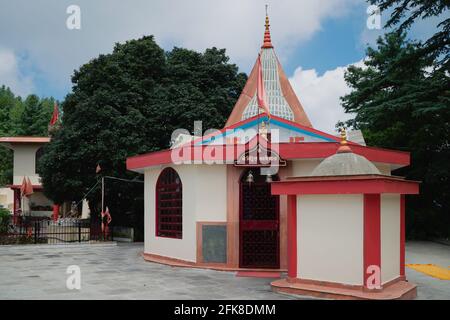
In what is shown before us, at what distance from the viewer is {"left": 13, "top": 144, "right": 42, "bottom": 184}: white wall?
3416cm

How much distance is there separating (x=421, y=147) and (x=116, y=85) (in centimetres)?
1422

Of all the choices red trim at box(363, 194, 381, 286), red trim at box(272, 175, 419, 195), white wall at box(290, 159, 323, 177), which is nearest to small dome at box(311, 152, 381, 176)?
red trim at box(272, 175, 419, 195)

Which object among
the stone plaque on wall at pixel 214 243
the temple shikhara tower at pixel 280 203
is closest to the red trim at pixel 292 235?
the temple shikhara tower at pixel 280 203

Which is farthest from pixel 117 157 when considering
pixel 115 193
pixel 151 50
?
pixel 151 50

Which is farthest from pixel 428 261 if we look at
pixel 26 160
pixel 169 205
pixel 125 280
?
pixel 26 160

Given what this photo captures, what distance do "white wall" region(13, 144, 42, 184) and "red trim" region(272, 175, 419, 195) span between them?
1104 inches

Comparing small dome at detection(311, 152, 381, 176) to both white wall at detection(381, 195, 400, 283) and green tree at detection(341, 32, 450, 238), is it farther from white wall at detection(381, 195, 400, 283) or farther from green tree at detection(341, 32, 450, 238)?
green tree at detection(341, 32, 450, 238)

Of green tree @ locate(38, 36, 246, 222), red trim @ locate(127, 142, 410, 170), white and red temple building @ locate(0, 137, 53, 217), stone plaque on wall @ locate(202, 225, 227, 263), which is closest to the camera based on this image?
red trim @ locate(127, 142, 410, 170)

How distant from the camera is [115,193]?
22.7 m

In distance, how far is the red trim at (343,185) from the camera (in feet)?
29.1

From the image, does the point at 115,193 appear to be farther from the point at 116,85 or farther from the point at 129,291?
the point at 129,291

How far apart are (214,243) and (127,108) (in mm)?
11311

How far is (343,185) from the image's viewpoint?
912 cm

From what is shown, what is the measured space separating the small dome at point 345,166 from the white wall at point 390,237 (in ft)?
2.27
